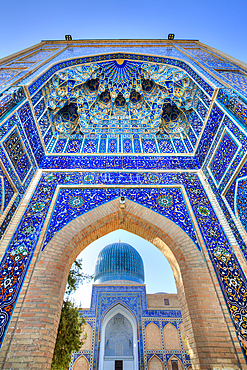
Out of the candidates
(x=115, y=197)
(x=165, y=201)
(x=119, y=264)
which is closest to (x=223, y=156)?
(x=165, y=201)

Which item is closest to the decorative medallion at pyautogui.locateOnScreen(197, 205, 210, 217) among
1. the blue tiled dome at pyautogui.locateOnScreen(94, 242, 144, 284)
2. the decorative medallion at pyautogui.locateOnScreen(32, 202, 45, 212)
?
the decorative medallion at pyautogui.locateOnScreen(32, 202, 45, 212)

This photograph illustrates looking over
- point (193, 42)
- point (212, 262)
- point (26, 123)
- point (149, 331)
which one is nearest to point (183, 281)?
point (212, 262)

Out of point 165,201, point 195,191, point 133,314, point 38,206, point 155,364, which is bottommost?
point 155,364

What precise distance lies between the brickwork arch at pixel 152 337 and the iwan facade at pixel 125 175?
872 centimetres

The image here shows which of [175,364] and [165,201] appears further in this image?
[175,364]

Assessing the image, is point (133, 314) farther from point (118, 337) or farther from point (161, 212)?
point (161, 212)

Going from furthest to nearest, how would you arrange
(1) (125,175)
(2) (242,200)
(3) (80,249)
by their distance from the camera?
(1) (125,175), (3) (80,249), (2) (242,200)

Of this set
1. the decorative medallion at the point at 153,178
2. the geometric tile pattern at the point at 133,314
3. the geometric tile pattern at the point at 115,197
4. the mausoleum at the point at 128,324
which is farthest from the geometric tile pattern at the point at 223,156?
the geometric tile pattern at the point at 133,314

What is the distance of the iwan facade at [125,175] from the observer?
2.88 m

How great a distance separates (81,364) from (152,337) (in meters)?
3.40

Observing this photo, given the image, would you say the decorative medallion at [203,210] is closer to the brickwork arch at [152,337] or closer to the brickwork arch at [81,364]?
the brickwork arch at [152,337]

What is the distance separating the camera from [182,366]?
9.84 metres

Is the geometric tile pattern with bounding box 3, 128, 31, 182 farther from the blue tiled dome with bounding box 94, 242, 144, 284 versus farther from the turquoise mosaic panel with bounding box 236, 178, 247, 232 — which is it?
the blue tiled dome with bounding box 94, 242, 144, 284

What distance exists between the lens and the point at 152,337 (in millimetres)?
10391
